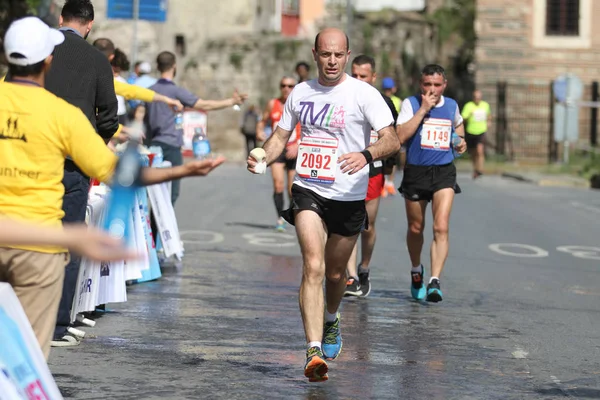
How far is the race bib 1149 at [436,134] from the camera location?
1081cm

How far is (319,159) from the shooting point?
7836mm

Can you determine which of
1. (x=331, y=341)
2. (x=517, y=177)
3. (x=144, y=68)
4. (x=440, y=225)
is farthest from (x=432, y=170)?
(x=517, y=177)

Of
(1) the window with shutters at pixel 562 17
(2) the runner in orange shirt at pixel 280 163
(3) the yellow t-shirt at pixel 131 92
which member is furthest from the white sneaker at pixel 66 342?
(1) the window with shutters at pixel 562 17

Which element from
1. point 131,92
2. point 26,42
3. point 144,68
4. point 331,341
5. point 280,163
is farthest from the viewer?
point 144,68

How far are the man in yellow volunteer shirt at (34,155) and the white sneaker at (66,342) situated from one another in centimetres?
268

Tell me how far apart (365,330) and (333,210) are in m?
1.67

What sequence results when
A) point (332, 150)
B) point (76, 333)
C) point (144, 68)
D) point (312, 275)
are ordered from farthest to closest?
point (144, 68)
point (76, 333)
point (332, 150)
point (312, 275)

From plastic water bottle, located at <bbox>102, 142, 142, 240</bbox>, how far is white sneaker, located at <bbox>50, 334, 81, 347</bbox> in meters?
3.25

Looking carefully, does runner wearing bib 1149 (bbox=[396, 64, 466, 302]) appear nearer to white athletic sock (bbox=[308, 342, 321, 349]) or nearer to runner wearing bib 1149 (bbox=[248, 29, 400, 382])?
runner wearing bib 1149 (bbox=[248, 29, 400, 382])

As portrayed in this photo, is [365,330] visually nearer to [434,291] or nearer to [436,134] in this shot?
[434,291]

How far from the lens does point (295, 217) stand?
308 inches

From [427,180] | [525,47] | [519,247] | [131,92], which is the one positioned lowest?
[519,247]

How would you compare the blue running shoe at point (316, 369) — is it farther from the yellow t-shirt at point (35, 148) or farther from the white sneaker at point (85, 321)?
the white sneaker at point (85, 321)

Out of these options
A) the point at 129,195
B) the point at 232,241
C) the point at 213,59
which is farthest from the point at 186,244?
the point at 213,59
